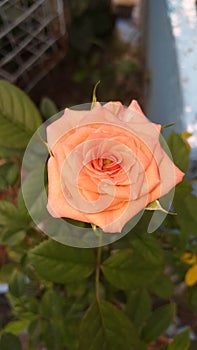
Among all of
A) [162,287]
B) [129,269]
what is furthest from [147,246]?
[162,287]

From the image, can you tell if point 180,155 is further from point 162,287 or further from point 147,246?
point 162,287

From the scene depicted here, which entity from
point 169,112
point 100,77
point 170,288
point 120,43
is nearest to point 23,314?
point 170,288

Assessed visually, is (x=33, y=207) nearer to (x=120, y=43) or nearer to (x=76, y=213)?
(x=76, y=213)

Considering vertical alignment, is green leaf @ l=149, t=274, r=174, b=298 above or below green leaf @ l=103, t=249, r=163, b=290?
below

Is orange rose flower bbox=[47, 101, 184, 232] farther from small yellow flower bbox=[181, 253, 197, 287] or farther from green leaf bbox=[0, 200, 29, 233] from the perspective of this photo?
small yellow flower bbox=[181, 253, 197, 287]

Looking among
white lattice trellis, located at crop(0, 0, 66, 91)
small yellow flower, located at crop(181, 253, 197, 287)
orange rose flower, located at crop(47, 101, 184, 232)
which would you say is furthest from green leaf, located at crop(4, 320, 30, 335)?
white lattice trellis, located at crop(0, 0, 66, 91)

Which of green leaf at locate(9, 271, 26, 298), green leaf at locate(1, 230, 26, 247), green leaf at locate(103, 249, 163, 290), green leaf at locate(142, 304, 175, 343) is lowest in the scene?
green leaf at locate(142, 304, 175, 343)
